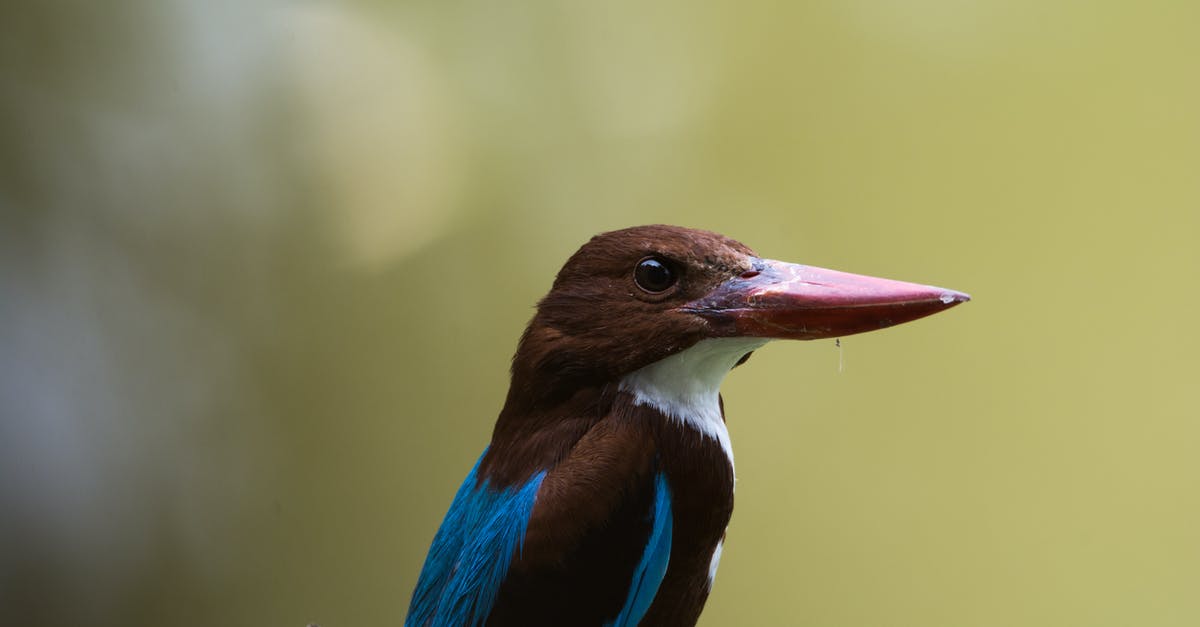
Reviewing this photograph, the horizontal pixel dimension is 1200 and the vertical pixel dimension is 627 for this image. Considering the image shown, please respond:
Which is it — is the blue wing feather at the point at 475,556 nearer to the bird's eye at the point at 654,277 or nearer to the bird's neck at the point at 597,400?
the bird's neck at the point at 597,400

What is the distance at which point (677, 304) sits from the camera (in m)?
1.10

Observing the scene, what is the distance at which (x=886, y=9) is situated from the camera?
1794 millimetres

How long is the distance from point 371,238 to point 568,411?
3.55 ft

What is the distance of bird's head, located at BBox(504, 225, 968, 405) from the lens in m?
1.07

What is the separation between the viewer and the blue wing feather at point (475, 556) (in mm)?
1064

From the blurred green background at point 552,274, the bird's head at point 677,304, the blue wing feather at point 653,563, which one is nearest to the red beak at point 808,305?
the bird's head at point 677,304

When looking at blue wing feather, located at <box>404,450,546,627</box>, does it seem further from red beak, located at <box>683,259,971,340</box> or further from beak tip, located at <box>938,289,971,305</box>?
beak tip, located at <box>938,289,971,305</box>

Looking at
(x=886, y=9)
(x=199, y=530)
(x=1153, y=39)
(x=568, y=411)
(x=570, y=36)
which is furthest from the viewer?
(x=199, y=530)

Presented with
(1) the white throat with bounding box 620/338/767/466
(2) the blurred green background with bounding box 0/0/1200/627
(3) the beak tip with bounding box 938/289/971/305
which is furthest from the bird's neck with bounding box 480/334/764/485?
(2) the blurred green background with bounding box 0/0/1200/627

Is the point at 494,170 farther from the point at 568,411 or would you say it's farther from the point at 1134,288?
the point at 1134,288

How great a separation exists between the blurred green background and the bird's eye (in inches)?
29.9

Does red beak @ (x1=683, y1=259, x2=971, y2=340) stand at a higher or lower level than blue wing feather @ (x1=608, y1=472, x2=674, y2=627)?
higher

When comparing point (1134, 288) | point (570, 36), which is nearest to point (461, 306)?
point (570, 36)

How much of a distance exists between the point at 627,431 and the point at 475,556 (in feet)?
0.77
